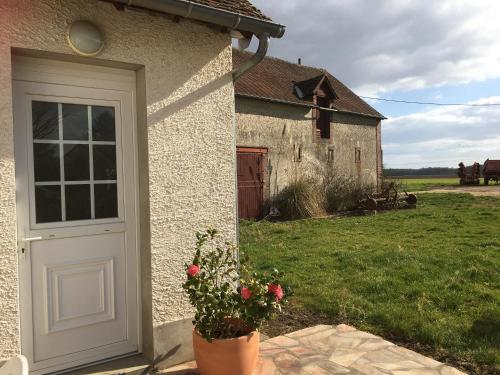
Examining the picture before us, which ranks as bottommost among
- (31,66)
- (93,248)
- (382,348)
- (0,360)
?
(382,348)

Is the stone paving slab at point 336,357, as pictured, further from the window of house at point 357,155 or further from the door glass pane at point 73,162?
the window of house at point 357,155

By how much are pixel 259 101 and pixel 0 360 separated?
1319 centimetres

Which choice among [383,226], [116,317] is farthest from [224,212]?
[383,226]

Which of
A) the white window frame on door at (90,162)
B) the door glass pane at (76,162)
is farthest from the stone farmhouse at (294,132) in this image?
the door glass pane at (76,162)

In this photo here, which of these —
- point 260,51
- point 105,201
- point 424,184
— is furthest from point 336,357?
point 424,184

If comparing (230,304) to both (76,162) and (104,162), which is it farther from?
(76,162)

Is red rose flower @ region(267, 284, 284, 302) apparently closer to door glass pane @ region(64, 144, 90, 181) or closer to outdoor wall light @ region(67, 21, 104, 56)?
door glass pane @ region(64, 144, 90, 181)

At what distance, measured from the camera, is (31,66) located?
123 inches

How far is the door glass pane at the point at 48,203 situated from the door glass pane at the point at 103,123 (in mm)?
537

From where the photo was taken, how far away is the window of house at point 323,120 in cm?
1831

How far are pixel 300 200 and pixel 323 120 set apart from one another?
5.40 metres

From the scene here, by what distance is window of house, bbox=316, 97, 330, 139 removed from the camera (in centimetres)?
1831

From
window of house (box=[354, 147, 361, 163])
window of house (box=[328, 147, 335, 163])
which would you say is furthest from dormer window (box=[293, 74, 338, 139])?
window of house (box=[354, 147, 361, 163])

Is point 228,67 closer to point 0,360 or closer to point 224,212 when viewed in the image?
point 224,212
